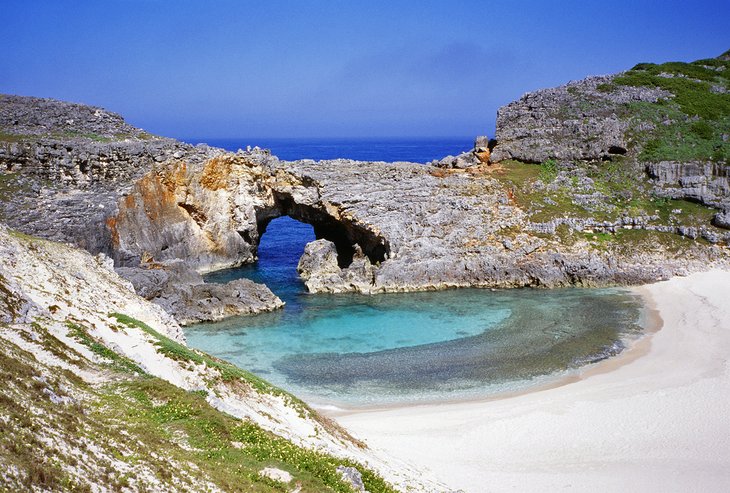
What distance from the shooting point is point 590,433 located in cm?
2375

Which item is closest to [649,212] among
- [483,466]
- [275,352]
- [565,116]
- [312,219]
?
[565,116]

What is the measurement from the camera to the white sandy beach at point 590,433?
20.5m

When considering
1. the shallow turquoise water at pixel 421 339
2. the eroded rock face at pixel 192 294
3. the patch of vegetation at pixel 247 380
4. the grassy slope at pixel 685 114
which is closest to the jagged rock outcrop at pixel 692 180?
the grassy slope at pixel 685 114

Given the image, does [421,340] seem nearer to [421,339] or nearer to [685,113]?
[421,339]

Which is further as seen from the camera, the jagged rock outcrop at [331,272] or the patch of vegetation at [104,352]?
the jagged rock outcrop at [331,272]

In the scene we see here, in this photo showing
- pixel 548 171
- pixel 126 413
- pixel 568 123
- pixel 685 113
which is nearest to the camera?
pixel 126 413

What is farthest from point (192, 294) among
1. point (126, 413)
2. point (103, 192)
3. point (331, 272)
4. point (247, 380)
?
point (126, 413)

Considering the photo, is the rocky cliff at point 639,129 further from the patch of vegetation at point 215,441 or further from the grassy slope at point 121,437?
the grassy slope at point 121,437

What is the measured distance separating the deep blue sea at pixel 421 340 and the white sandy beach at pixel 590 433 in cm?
224

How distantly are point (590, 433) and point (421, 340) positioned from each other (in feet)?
45.4

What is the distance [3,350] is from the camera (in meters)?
14.9

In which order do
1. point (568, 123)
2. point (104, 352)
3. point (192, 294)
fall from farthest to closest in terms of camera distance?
point (568, 123) → point (192, 294) → point (104, 352)

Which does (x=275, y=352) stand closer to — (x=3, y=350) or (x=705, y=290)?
(x=3, y=350)

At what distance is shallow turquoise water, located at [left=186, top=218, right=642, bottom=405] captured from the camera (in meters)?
29.9
